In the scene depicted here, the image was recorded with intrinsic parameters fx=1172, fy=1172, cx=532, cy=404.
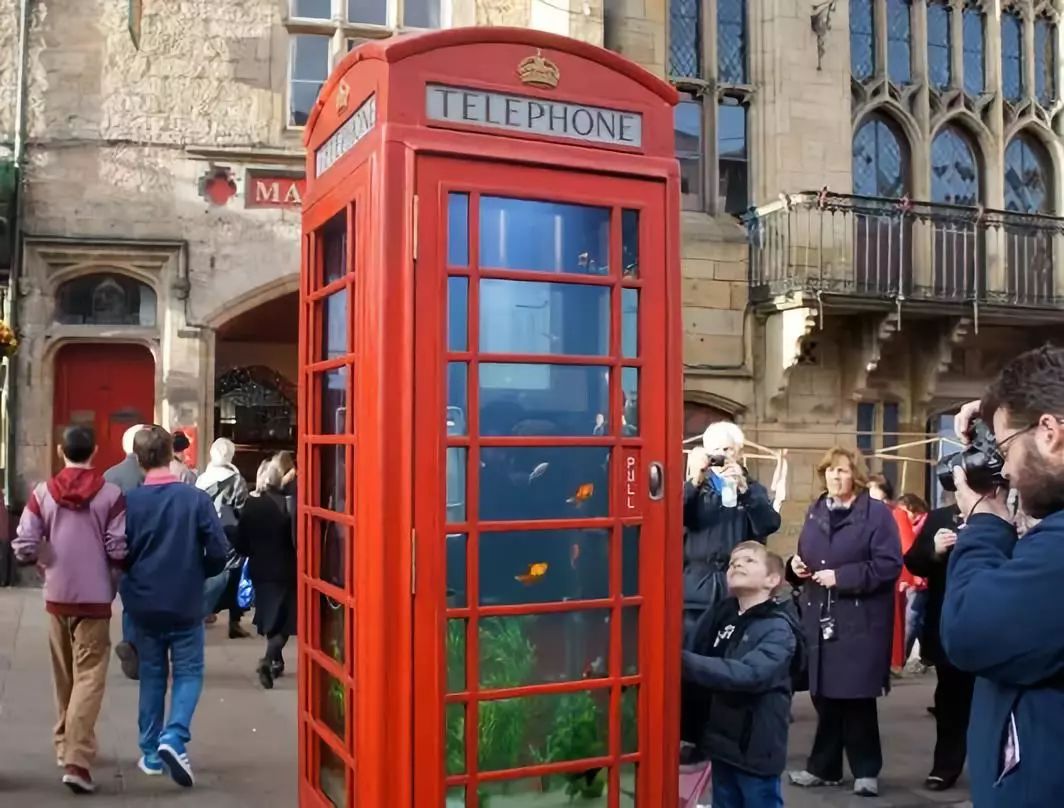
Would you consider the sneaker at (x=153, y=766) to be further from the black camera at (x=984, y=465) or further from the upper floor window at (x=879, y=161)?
the upper floor window at (x=879, y=161)

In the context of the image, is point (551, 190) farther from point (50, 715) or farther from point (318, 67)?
point (318, 67)

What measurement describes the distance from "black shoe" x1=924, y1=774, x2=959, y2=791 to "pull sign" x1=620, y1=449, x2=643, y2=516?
3240 millimetres

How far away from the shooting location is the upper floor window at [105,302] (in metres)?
11.4

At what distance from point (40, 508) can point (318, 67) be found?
736 cm

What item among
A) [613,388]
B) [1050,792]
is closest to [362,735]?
[613,388]

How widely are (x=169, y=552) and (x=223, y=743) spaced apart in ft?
4.94

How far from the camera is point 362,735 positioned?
3.52 m

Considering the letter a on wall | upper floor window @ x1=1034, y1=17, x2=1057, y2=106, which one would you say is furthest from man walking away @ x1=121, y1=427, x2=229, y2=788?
upper floor window @ x1=1034, y1=17, x2=1057, y2=106

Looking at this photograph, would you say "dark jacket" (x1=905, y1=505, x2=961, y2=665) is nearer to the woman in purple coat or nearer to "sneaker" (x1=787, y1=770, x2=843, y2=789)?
the woman in purple coat

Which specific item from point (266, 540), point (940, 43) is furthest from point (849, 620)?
point (940, 43)

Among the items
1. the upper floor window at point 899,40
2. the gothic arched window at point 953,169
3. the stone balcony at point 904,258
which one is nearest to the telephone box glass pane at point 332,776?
the stone balcony at point 904,258

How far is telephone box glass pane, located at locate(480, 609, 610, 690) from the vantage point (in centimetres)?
363

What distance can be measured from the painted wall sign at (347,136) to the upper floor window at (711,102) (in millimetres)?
9019

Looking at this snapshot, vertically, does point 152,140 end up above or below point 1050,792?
above
